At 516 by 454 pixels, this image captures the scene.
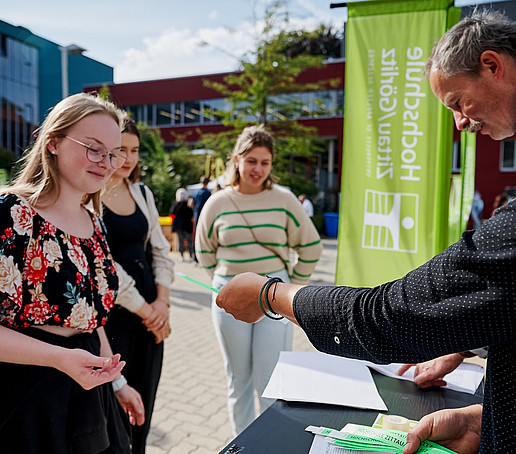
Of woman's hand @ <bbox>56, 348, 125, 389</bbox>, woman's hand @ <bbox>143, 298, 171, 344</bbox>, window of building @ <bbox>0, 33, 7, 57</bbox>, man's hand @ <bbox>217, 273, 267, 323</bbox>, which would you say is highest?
window of building @ <bbox>0, 33, 7, 57</bbox>

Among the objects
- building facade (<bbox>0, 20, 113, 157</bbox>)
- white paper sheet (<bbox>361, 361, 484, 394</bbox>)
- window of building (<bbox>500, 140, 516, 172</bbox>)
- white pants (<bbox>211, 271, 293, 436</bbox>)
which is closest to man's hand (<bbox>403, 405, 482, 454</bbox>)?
white paper sheet (<bbox>361, 361, 484, 394</bbox>)

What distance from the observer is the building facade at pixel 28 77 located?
30500 millimetres

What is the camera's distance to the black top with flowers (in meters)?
1.34

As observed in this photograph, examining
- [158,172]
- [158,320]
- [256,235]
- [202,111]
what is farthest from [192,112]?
[158,320]

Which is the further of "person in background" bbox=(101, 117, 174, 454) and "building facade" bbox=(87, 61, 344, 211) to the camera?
"building facade" bbox=(87, 61, 344, 211)

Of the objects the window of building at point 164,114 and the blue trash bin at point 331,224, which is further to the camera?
the window of building at point 164,114

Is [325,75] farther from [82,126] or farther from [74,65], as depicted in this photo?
[82,126]

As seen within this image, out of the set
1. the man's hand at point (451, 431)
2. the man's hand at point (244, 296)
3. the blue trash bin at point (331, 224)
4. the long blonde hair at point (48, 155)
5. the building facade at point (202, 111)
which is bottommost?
the blue trash bin at point (331, 224)

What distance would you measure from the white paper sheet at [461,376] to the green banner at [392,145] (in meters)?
1.36

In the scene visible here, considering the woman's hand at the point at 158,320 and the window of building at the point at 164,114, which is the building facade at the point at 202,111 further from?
the woman's hand at the point at 158,320

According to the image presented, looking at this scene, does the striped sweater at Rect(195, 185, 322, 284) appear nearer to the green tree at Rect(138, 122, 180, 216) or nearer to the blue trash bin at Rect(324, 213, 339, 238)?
the blue trash bin at Rect(324, 213, 339, 238)

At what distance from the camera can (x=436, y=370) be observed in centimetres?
153

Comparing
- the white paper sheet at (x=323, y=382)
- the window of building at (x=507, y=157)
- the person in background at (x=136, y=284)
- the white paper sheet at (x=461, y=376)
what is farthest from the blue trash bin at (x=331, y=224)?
→ the white paper sheet at (x=323, y=382)

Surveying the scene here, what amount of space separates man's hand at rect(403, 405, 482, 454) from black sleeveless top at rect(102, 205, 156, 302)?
1738mm
